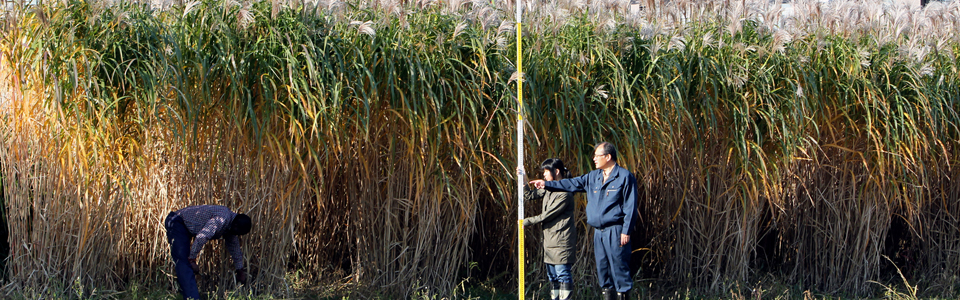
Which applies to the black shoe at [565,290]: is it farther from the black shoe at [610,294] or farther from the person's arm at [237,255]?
the person's arm at [237,255]

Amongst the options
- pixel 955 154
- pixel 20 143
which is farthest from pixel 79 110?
pixel 955 154

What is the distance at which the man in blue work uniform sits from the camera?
4219mm

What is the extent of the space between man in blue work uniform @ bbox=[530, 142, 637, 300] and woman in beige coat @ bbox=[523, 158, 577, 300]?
115 millimetres

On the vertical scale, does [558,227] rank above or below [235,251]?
above

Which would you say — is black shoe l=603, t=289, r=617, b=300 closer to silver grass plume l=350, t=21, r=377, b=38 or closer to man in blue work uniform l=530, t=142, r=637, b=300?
man in blue work uniform l=530, t=142, r=637, b=300

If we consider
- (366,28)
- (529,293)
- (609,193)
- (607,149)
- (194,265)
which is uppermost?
(366,28)

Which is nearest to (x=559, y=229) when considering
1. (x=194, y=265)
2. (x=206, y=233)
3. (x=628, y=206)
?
(x=628, y=206)

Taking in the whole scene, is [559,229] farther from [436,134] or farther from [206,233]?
[206,233]

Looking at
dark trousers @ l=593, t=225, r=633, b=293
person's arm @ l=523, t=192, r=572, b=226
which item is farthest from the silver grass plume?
dark trousers @ l=593, t=225, r=633, b=293

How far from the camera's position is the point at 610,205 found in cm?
425

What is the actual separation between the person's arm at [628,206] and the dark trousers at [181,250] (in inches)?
94.8

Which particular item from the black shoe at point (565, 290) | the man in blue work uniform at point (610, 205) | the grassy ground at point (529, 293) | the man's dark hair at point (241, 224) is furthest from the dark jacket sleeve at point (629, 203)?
the man's dark hair at point (241, 224)

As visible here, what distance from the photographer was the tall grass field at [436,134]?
13.6 feet

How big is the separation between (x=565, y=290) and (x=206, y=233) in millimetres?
2026
